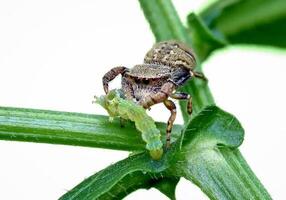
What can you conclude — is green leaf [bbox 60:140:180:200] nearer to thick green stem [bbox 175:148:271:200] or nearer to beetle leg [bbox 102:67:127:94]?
thick green stem [bbox 175:148:271:200]

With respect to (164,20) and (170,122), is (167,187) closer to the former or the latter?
(170,122)

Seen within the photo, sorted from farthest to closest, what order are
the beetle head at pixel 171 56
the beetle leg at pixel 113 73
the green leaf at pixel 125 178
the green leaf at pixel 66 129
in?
the beetle head at pixel 171 56 → the beetle leg at pixel 113 73 → the green leaf at pixel 66 129 → the green leaf at pixel 125 178

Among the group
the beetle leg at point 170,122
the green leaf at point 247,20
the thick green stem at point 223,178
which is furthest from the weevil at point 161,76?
the green leaf at point 247,20

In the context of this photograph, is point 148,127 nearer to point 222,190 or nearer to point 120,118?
point 120,118

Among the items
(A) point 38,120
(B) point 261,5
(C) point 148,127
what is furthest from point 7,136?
(B) point 261,5

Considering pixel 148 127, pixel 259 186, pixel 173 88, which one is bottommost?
pixel 259 186

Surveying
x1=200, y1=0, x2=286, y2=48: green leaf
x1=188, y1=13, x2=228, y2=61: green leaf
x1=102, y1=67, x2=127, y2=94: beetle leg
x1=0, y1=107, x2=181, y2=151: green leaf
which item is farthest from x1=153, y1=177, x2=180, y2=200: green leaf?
x1=200, y1=0, x2=286, y2=48: green leaf

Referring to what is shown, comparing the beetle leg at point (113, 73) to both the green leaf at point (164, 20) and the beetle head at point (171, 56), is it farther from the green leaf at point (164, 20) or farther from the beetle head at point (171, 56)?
the green leaf at point (164, 20)
